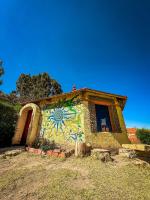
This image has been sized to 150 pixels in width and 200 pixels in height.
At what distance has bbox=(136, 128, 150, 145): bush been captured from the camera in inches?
545

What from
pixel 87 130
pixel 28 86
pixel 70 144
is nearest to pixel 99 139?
pixel 87 130

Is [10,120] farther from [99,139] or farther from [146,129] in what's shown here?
[146,129]

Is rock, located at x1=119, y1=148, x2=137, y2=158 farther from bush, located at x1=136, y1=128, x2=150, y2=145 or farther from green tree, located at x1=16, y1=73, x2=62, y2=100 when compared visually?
green tree, located at x1=16, y1=73, x2=62, y2=100

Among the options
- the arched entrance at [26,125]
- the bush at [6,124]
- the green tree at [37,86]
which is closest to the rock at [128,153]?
the arched entrance at [26,125]

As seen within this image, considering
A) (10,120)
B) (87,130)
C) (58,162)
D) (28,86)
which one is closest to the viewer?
(58,162)

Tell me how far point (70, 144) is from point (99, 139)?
5.63 ft

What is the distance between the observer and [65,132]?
311 inches

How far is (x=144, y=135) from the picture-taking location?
46.0 feet

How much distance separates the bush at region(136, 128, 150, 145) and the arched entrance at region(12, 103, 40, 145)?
11.3m

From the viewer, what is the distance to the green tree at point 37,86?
22641 millimetres

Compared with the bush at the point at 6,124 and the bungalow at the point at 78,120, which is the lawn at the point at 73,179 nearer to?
the bungalow at the point at 78,120

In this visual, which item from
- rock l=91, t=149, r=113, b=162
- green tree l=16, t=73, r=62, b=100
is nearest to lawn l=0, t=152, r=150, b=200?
rock l=91, t=149, r=113, b=162

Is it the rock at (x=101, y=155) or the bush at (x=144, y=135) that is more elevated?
the bush at (x=144, y=135)

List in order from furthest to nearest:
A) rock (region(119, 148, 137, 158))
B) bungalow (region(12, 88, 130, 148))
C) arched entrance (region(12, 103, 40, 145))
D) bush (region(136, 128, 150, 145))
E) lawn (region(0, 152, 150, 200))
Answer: bush (region(136, 128, 150, 145)), arched entrance (region(12, 103, 40, 145)), bungalow (region(12, 88, 130, 148)), rock (region(119, 148, 137, 158)), lawn (region(0, 152, 150, 200))
